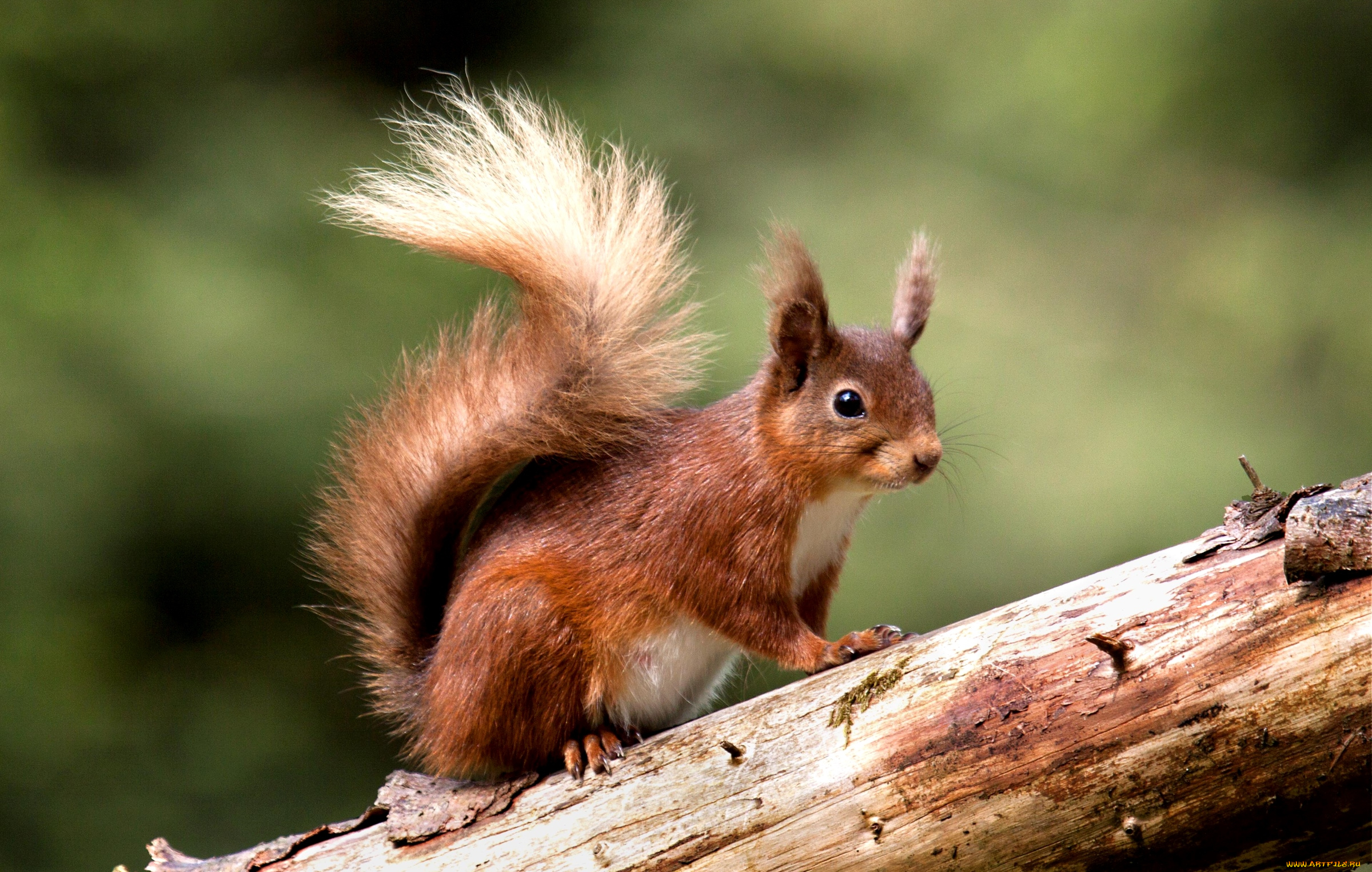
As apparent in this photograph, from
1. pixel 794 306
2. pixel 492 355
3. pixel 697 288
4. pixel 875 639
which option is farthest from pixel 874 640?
pixel 697 288

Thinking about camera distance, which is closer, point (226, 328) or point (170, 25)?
point (226, 328)

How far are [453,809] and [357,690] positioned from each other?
46.6 inches

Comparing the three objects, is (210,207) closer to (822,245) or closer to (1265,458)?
(822,245)

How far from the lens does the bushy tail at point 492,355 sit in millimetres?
1643

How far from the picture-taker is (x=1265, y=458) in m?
2.63

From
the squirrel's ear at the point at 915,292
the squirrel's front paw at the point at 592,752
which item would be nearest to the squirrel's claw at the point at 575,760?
the squirrel's front paw at the point at 592,752

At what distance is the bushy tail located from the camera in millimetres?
1643

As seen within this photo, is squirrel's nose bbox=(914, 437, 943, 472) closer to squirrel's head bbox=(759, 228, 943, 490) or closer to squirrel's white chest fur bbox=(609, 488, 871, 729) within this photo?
squirrel's head bbox=(759, 228, 943, 490)

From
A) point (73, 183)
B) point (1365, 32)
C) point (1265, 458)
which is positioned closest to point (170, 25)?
point (73, 183)

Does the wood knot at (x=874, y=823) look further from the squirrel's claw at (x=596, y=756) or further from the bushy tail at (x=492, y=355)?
the bushy tail at (x=492, y=355)

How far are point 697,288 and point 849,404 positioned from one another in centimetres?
65

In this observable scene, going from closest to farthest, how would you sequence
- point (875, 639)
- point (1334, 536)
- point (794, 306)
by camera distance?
point (1334, 536)
point (875, 639)
point (794, 306)

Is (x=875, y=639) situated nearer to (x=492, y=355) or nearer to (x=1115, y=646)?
(x=1115, y=646)

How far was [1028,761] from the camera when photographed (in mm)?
1216
